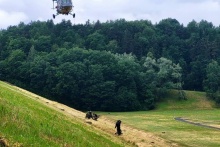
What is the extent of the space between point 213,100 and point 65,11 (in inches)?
4169

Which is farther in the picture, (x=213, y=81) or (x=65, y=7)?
(x=213, y=81)

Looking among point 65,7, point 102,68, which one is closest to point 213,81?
point 102,68

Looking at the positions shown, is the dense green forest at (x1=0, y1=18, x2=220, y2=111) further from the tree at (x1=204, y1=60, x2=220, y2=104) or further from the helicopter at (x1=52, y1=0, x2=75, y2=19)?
the helicopter at (x1=52, y1=0, x2=75, y2=19)

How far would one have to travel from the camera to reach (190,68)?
173500 mm

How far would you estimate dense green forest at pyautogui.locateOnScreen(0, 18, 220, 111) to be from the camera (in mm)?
128000

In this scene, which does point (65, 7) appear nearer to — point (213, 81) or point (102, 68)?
point (102, 68)

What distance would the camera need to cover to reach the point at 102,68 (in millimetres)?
137375

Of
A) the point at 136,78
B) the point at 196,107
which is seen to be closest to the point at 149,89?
the point at 136,78

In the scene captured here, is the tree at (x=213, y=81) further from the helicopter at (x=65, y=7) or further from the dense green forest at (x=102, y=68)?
the helicopter at (x=65, y=7)

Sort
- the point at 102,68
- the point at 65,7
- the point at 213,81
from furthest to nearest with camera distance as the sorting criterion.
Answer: the point at 213,81 → the point at 102,68 → the point at 65,7

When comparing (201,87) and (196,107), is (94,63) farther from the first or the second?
(201,87)

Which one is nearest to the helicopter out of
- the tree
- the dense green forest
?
the dense green forest

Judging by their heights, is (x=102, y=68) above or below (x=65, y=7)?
below

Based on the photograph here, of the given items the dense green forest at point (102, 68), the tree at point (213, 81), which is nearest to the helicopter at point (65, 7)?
the dense green forest at point (102, 68)
